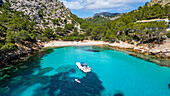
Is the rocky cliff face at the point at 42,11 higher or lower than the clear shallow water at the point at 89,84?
higher

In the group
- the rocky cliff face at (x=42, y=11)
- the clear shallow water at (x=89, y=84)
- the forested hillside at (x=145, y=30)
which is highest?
the rocky cliff face at (x=42, y=11)

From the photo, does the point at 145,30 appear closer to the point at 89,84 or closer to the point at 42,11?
the point at 89,84

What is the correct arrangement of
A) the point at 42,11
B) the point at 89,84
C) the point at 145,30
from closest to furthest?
the point at 89,84 → the point at 145,30 → the point at 42,11

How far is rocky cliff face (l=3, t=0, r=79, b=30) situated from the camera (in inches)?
4454

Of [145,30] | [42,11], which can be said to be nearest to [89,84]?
[145,30]

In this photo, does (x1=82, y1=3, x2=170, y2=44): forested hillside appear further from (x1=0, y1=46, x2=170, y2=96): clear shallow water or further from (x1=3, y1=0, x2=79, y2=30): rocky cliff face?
(x1=3, y1=0, x2=79, y2=30): rocky cliff face

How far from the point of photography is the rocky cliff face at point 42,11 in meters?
113

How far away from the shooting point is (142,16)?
7919 cm

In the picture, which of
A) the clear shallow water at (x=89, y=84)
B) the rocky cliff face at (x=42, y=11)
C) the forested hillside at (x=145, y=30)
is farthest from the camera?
the rocky cliff face at (x=42, y=11)

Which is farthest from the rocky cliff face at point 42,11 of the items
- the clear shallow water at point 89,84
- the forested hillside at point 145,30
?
the clear shallow water at point 89,84

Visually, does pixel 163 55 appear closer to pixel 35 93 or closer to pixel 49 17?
pixel 35 93

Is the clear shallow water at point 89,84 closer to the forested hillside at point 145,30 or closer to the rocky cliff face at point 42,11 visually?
the forested hillside at point 145,30

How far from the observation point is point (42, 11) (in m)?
136

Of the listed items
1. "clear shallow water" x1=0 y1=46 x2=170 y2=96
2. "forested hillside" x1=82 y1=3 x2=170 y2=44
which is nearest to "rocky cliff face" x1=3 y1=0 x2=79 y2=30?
"forested hillside" x1=82 y1=3 x2=170 y2=44
